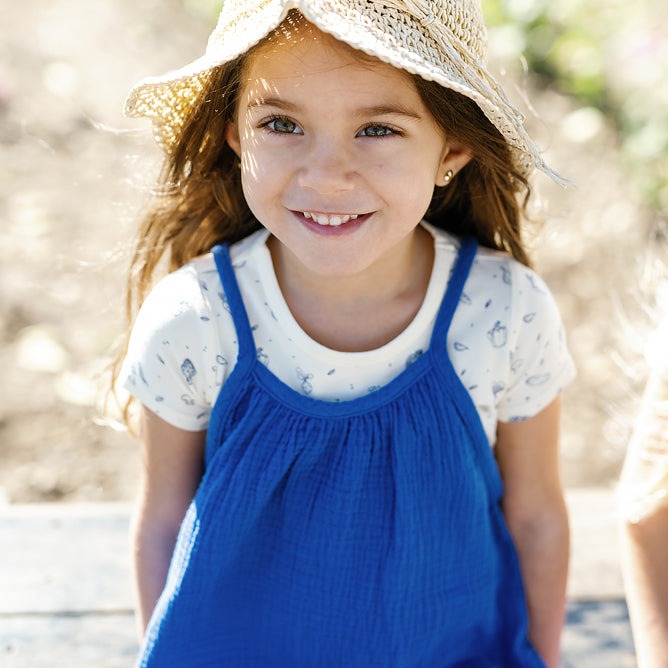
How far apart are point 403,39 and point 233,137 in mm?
371

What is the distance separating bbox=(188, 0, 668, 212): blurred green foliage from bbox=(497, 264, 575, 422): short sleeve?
7.55 feet

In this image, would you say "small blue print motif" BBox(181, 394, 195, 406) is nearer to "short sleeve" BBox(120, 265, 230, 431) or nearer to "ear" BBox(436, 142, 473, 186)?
"short sleeve" BBox(120, 265, 230, 431)

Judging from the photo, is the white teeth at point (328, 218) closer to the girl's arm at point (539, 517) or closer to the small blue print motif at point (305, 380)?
the small blue print motif at point (305, 380)

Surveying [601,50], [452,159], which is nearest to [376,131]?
[452,159]

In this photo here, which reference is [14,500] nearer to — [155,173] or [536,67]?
[155,173]

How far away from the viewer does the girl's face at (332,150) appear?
1310 mm

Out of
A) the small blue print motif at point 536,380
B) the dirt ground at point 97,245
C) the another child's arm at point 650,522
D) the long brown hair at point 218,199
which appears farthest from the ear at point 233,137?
the another child's arm at point 650,522

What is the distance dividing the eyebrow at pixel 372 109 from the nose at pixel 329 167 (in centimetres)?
6

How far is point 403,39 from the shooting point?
1.27 m

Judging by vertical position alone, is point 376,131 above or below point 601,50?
below

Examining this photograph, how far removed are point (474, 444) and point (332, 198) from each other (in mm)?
494

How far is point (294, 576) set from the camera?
159cm

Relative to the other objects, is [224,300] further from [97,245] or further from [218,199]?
[97,245]

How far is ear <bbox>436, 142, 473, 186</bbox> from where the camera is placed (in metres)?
1.49
